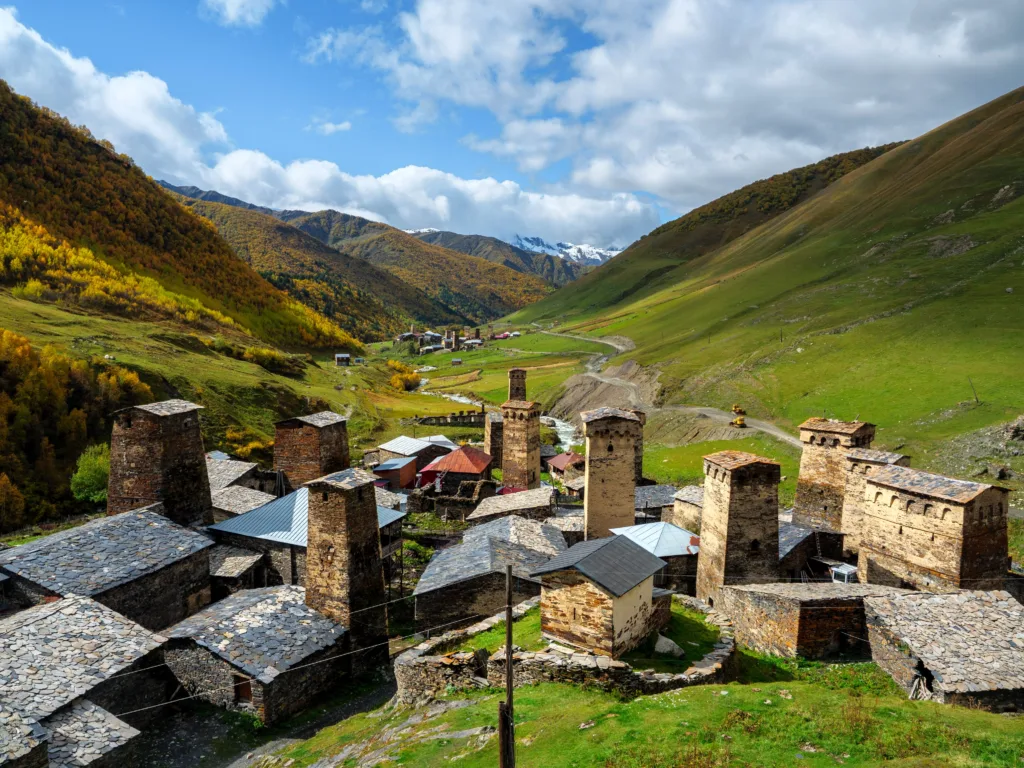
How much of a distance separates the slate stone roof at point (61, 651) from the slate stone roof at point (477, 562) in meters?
8.27

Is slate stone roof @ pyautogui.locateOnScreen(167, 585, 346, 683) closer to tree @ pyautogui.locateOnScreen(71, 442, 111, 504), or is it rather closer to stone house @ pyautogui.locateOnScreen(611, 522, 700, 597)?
stone house @ pyautogui.locateOnScreen(611, 522, 700, 597)

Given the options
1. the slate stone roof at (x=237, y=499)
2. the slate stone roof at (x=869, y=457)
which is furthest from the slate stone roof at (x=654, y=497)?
the slate stone roof at (x=237, y=499)

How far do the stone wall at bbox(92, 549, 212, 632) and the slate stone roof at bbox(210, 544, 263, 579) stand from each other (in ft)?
2.26

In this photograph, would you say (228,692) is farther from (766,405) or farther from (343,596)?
(766,405)

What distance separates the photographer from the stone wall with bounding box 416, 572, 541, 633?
1939 cm

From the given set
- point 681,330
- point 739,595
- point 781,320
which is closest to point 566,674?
point 739,595

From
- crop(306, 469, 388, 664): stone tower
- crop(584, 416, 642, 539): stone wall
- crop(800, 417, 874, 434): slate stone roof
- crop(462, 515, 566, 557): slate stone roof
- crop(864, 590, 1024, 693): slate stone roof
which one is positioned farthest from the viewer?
crop(800, 417, 874, 434): slate stone roof

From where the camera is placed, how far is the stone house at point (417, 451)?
48.2 meters

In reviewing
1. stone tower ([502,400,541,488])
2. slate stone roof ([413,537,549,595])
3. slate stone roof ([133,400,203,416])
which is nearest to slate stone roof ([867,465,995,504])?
slate stone roof ([413,537,549,595])

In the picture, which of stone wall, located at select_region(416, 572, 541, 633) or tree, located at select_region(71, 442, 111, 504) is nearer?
stone wall, located at select_region(416, 572, 541, 633)

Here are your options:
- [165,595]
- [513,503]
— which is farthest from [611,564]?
[513,503]

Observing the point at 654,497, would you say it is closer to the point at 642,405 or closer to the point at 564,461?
the point at 564,461

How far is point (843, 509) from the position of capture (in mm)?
24062

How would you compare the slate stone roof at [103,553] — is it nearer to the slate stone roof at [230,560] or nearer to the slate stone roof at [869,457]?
the slate stone roof at [230,560]
